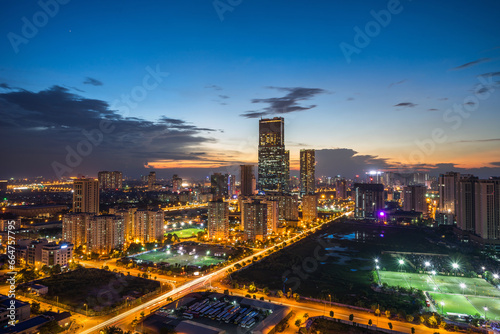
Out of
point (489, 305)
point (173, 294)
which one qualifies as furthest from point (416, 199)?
point (173, 294)

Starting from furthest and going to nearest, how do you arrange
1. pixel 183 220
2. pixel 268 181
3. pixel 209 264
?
pixel 268 181 → pixel 183 220 → pixel 209 264

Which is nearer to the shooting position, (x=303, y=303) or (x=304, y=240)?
(x=303, y=303)

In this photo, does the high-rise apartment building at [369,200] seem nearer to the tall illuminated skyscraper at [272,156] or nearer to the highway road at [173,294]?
the tall illuminated skyscraper at [272,156]

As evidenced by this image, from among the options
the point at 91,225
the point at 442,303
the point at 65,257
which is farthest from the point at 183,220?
the point at 442,303

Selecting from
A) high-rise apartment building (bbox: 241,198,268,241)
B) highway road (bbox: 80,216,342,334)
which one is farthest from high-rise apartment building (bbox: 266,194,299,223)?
highway road (bbox: 80,216,342,334)

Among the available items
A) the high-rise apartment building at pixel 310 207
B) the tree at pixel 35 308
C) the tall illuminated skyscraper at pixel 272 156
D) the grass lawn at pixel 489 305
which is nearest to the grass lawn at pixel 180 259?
the tree at pixel 35 308

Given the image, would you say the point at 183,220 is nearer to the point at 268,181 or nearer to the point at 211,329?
the point at 268,181

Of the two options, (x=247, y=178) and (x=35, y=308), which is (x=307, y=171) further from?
(x=35, y=308)

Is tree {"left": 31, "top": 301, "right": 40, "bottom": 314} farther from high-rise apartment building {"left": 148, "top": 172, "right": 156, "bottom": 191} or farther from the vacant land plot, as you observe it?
high-rise apartment building {"left": 148, "top": 172, "right": 156, "bottom": 191}
